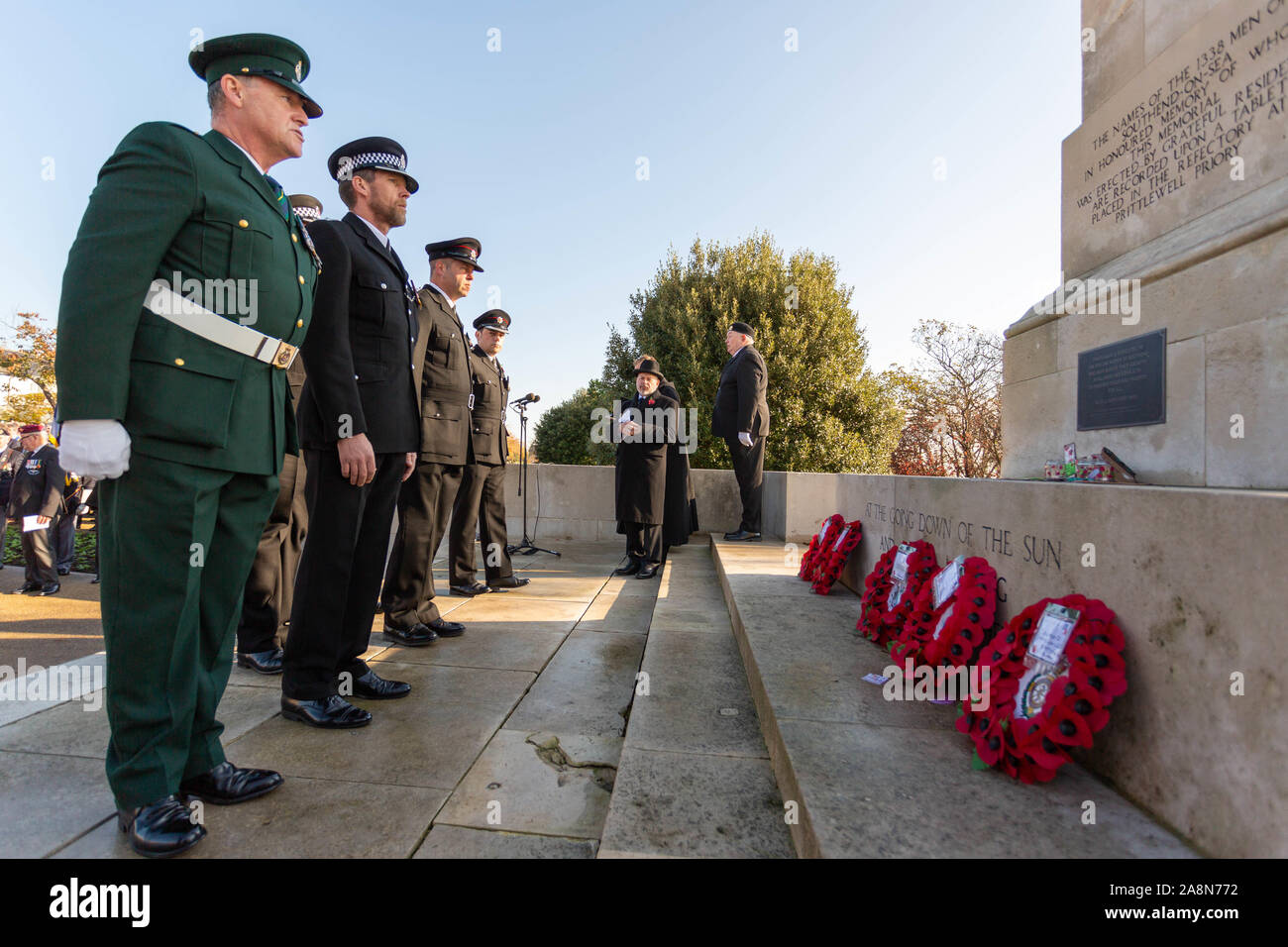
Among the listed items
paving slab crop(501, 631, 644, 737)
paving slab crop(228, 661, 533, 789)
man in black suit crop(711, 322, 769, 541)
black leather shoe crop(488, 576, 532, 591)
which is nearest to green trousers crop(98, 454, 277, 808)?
paving slab crop(228, 661, 533, 789)

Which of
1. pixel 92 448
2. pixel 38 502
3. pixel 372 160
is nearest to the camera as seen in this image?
pixel 92 448

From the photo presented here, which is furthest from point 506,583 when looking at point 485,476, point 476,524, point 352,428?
point 352,428

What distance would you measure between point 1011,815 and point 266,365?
2.37 m

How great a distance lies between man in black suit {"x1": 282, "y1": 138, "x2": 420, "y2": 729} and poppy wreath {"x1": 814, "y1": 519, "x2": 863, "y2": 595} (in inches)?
110

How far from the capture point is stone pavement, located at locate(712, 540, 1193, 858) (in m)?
1.50

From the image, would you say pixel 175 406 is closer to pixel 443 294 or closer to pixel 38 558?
pixel 443 294

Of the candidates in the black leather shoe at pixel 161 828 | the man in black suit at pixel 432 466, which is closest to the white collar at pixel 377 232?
the man in black suit at pixel 432 466

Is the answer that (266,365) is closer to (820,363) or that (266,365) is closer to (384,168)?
(384,168)

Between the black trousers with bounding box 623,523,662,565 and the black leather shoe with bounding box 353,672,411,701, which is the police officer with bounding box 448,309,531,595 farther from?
the black leather shoe with bounding box 353,672,411,701

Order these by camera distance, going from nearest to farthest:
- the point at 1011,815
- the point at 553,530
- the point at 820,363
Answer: the point at 1011,815 → the point at 553,530 → the point at 820,363

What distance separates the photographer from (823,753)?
6.40ft

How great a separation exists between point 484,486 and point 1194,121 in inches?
201

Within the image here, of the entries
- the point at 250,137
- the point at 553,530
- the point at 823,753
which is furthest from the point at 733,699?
the point at 553,530

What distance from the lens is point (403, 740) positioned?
7.75 feet
